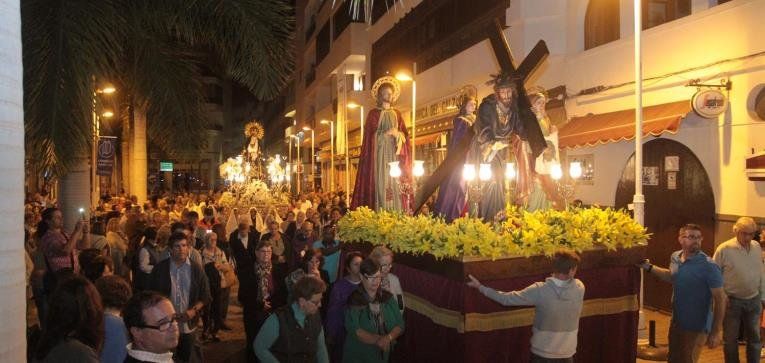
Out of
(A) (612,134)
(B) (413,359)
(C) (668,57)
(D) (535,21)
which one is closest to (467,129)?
(B) (413,359)

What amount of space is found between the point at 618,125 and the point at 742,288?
562 cm

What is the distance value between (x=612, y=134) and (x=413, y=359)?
22.8 feet

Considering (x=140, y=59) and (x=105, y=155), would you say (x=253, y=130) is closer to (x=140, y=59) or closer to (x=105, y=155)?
(x=105, y=155)

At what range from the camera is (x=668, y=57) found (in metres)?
12.4

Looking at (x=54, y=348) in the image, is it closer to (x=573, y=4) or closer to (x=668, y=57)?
(x=668, y=57)

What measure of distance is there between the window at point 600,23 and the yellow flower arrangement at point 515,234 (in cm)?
808

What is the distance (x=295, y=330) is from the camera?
15.9ft

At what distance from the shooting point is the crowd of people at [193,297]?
356 cm

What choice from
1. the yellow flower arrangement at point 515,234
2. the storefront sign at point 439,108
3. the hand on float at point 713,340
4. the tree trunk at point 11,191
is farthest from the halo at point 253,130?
the tree trunk at point 11,191

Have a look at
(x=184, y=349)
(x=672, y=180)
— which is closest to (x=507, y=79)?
(x=184, y=349)

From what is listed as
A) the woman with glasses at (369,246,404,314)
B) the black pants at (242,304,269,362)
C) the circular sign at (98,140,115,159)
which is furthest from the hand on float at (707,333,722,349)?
the circular sign at (98,140,115,159)

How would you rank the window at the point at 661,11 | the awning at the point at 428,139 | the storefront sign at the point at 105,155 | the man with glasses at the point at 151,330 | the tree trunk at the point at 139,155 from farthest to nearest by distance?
the tree trunk at the point at 139,155, the awning at the point at 428,139, the storefront sign at the point at 105,155, the window at the point at 661,11, the man with glasses at the point at 151,330

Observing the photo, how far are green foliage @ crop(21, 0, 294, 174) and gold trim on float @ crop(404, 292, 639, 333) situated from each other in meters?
3.27

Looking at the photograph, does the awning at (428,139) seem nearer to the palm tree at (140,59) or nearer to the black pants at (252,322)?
the palm tree at (140,59)
